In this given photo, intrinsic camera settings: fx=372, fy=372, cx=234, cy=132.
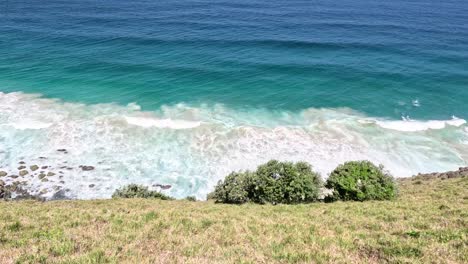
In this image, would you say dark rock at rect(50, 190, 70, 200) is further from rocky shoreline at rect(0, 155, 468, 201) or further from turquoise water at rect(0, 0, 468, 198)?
turquoise water at rect(0, 0, 468, 198)

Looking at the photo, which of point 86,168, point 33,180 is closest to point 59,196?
point 33,180

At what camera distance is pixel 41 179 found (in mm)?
45812

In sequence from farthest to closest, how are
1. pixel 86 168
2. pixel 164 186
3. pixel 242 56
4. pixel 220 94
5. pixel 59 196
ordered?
1. pixel 242 56
2. pixel 220 94
3. pixel 86 168
4. pixel 164 186
5. pixel 59 196

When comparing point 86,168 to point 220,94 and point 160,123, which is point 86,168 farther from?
point 220,94

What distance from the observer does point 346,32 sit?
113500 millimetres

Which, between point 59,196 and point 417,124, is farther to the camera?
point 417,124

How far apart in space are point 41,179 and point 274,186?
29.9m

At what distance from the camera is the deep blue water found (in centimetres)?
7188

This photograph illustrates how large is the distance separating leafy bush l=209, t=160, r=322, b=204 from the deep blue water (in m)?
34.1

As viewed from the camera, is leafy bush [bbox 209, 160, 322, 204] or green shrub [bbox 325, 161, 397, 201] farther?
leafy bush [bbox 209, 160, 322, 204]

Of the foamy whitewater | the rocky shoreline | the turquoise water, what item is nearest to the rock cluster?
the rocky shoreline

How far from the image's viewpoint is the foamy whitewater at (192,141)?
48.9 metres

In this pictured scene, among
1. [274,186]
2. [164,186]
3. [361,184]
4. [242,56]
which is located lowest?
[164,186]

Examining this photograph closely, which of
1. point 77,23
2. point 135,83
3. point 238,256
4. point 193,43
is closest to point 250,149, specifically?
point 135,83
